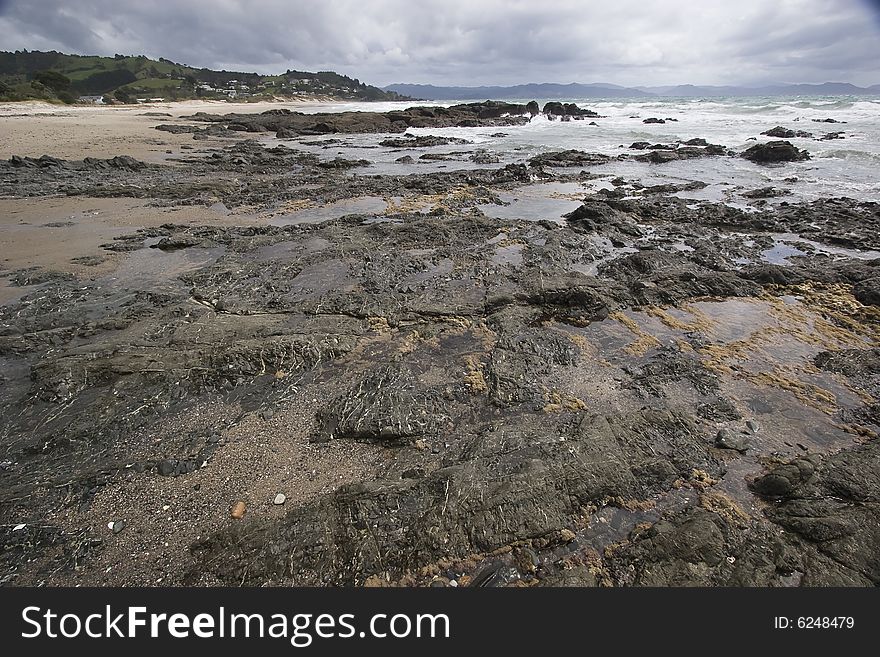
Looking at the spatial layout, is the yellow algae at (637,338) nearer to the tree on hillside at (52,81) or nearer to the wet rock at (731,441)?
the wet rock at (731,441)

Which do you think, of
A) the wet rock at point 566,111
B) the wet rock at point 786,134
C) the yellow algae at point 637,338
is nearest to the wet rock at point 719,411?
the yellow algae at point 637,338

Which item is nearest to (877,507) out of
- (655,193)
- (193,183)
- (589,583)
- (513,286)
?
(589,583)

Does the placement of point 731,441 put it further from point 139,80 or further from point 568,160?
point 139,80

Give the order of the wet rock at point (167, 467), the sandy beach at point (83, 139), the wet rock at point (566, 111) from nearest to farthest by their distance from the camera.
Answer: the wet rock at point (167, 467), the sandy beach at point (83, 139), the wet rock at point (566, 111)

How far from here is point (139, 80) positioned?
4072 inches

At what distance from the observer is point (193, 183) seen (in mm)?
16125

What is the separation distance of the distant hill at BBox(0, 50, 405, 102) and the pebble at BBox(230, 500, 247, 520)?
280 ft

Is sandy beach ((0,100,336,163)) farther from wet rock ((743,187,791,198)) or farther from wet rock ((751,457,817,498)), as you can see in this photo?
wet rock ((743,187,791,198))

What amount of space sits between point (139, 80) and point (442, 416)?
143 m

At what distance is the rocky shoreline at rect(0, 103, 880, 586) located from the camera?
3.30 metres

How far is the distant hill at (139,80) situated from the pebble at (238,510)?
85372mm

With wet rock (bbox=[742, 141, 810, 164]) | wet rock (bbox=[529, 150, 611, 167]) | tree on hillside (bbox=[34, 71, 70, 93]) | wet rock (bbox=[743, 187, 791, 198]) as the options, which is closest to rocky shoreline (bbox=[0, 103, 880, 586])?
wet rock (bbox=[743, 187, 791, 198])

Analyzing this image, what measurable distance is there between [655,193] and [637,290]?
432 inches

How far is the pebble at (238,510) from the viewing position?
363 cm
